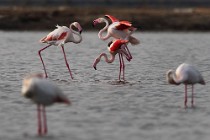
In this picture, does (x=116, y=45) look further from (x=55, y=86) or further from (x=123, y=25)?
(x=55, y=86)

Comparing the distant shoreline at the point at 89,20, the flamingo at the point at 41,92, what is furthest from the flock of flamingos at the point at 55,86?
the distant shoreline at the point at 89,20

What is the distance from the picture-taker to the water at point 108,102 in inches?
359

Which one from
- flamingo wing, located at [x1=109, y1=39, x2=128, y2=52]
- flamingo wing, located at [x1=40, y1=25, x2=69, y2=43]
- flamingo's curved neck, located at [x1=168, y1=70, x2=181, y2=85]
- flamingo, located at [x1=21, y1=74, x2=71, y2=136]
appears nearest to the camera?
flamingo, located at [x1=21, y1=74, x2=71, y2=136]

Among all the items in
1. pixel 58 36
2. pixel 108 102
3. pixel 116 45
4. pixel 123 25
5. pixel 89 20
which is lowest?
pixel 108 102

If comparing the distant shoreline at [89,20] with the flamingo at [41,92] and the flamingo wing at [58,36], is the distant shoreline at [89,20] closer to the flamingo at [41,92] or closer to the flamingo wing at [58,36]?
the flamingo wing at [58,36]

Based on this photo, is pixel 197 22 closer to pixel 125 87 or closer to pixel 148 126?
pixel 125 87

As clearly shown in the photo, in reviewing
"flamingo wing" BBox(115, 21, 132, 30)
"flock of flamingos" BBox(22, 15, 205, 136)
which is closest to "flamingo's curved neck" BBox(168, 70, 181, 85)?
"flock of flamingos" BBox(22, 15, 205, 136)

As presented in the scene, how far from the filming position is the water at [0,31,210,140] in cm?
912

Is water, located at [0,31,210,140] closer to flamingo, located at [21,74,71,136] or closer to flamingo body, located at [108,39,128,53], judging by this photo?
flamingo, located at [21,74,71,136]

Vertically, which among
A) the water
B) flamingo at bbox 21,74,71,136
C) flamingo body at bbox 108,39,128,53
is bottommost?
the water

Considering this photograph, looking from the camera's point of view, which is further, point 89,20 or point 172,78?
point 89,20

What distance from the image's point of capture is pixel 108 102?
11.8 m

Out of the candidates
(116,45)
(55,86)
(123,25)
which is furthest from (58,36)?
(55,86)

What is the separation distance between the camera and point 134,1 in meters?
55.5
